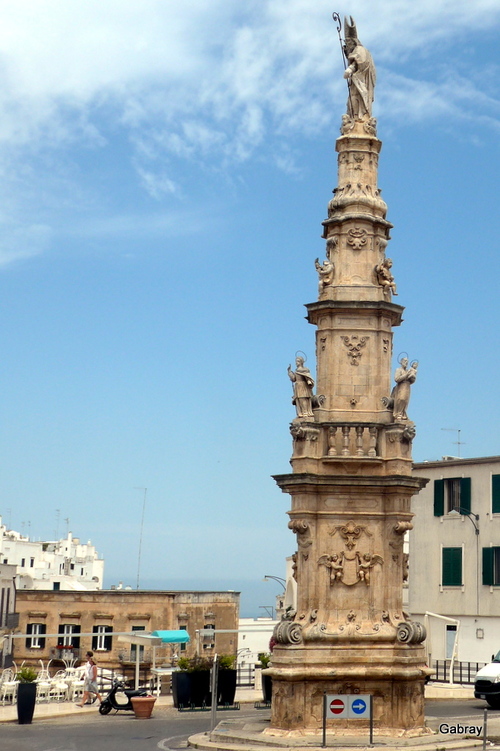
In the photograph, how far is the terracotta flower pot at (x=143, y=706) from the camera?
2611cm

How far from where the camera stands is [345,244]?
24156mm

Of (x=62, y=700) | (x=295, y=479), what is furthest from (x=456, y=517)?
(x=295, y=479)

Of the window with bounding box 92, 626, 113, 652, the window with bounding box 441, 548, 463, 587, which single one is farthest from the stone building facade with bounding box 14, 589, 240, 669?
the window with bounding box 441, 548, 463, 587

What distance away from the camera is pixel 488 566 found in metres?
39.2

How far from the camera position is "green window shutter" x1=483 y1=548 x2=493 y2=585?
39000mm

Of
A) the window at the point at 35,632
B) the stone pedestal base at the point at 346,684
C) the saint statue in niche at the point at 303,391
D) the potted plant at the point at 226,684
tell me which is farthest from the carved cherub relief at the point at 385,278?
the window at the point at 35,632

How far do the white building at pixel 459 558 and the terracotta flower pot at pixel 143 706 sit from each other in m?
14.7

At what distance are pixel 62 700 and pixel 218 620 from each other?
29.3 metres

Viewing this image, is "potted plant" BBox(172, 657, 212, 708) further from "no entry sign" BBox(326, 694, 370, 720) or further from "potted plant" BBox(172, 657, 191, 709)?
"no entry sign" BBox(326, 694, 370, 720)

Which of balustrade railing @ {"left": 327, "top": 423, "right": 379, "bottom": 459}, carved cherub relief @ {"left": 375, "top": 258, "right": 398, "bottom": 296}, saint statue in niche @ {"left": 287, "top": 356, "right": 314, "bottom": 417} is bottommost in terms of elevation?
balustrade railing @ {"left": 327, "top": 423, "right": 379, "bottom": 459}

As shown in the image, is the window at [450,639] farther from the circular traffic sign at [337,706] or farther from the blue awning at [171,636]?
the circular traffic sign at [337,706]

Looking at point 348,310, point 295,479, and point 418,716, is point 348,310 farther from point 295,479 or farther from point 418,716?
point 418,716

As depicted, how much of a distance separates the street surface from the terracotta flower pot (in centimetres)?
22

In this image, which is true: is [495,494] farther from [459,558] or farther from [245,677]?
[245,677]
